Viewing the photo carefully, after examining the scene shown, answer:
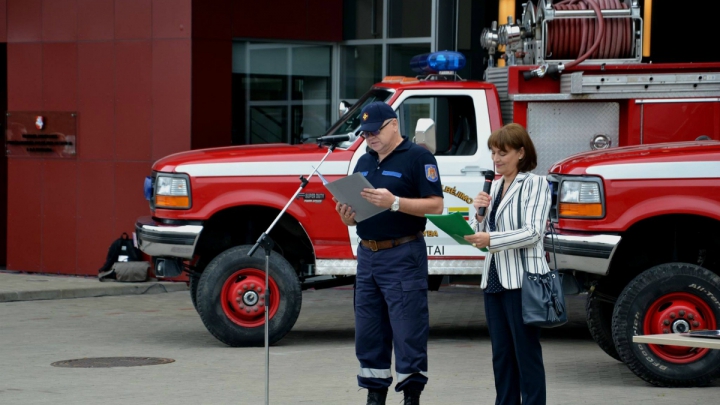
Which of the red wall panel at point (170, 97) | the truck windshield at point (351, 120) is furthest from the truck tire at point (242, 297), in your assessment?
the red wall panel at point (170, 97)

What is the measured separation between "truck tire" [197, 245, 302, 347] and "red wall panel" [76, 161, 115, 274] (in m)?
6.46

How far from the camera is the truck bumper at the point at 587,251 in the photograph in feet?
28.2

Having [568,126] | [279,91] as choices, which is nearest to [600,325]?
[568,126]

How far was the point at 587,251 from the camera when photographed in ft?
28.3

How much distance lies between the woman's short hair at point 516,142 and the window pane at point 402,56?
11.0 meters

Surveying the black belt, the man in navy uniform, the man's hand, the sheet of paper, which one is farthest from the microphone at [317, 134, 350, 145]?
the man's hand

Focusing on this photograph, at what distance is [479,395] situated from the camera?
8070 mm

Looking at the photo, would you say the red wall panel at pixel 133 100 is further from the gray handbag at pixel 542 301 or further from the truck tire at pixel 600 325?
the gray handbag at pixel 542 301

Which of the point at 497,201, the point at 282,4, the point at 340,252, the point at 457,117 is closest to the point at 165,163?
the point at 340,252

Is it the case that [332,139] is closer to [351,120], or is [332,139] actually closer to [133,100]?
[351,120]

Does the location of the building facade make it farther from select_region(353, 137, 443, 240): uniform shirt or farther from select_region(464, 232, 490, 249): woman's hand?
select_region(464, 232, 490, 249): woman's hand

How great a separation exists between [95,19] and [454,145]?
7689mm

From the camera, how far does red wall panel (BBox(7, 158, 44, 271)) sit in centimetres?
1686

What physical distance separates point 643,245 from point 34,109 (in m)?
10.6
